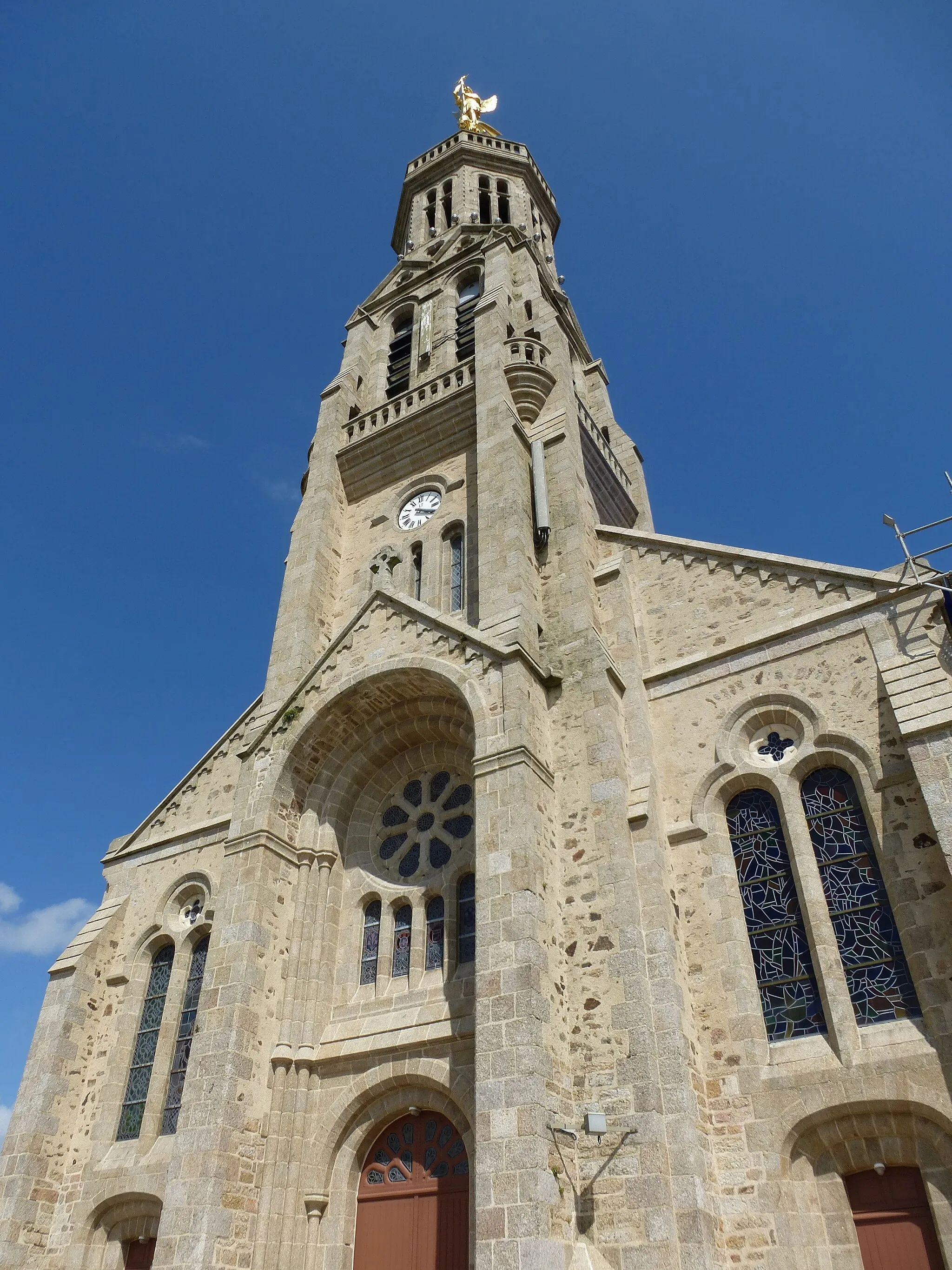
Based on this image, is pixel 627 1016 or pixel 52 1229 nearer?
pixel 627 1016

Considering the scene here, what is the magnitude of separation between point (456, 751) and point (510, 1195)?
6.91m

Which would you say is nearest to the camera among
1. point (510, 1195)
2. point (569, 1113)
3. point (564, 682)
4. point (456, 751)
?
point (510, 1195)

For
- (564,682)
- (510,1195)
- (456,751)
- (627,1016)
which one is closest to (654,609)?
(564,682)

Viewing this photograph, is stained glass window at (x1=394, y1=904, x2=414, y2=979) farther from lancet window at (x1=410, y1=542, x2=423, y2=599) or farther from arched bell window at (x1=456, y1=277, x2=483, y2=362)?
arched bell window at (x1=456, y1=277, x2=483, y2=362)

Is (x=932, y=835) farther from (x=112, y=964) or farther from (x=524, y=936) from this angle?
(x=112, y=964)

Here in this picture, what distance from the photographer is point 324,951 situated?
14148mm

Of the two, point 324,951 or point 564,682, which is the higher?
point 564,682

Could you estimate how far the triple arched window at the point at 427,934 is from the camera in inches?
523

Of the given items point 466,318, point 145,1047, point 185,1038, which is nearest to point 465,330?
point 466,318

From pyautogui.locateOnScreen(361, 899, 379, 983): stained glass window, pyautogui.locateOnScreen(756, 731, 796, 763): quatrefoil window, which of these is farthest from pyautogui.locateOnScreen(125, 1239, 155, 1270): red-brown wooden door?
pyautogui.locateOnScreen(756, 731, 796, 763): quatrefoil window

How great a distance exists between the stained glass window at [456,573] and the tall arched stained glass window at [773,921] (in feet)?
20.7

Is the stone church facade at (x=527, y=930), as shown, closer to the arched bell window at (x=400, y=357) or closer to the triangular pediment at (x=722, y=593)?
the triangular pediment at (x=722, y=593)

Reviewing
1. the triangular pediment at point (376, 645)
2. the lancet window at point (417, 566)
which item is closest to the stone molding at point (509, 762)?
the triangular pediment at point (376, 645)

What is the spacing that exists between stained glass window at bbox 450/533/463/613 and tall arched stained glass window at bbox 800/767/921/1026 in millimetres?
7016
